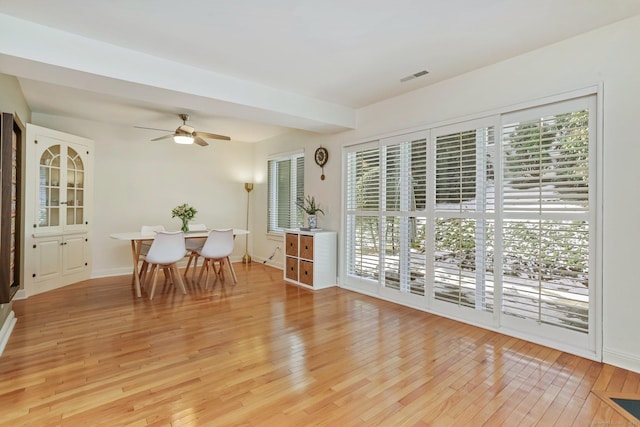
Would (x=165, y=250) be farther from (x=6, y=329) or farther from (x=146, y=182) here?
(x=146, y=182)

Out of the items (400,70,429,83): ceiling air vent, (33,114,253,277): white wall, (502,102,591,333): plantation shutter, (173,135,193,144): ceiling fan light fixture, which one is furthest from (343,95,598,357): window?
(33,114,253,277): white wall

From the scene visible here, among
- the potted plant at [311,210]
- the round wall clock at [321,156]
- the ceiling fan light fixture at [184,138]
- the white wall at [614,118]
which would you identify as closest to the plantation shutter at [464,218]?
the white wall at [614,118]

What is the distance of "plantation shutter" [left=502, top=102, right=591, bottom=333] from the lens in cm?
261

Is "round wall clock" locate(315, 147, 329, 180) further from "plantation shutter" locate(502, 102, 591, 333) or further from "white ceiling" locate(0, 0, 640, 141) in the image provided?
"plantation shutter" locate(502, 102, 591, 333)

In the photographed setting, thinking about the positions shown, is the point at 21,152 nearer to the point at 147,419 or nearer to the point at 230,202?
the point at 230,202

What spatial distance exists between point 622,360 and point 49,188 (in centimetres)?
669

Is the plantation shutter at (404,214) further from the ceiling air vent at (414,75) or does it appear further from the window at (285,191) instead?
the window at (285,191)

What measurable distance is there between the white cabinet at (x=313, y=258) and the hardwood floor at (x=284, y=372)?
1064 mm

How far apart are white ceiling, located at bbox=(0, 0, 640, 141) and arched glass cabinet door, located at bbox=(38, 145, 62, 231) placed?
3.30 feet

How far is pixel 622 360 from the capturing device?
94.4 inches

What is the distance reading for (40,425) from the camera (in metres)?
1.72

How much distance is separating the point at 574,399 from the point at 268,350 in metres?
2.14

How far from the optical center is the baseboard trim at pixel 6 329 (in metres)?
2.68

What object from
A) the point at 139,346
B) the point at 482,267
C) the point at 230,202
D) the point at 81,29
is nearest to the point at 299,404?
the point at 139,346
